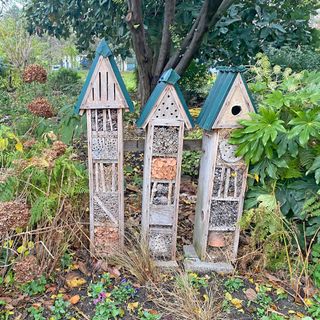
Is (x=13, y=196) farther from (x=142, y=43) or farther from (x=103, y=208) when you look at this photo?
(x=142, y=43)

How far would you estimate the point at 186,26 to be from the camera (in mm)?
5148

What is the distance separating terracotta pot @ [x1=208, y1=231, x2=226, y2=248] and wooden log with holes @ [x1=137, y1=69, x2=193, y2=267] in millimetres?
270

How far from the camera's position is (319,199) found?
2.41 m

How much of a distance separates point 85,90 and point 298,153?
1.48 metres

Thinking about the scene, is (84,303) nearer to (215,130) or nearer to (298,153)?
(215,130)

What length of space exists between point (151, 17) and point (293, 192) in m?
3.97

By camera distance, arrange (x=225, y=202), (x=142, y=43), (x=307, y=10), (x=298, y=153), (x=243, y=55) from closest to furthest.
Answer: (x=298, y=153), (x=225, y=202), (x=142, y=43), (x=307, y=10), (x=243, y=55)

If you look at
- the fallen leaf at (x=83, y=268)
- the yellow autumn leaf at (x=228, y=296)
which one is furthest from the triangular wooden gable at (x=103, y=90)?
the yellow autumn leaf at (x=228, y=296)

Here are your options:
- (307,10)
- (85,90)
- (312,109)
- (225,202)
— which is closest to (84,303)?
(225,202)

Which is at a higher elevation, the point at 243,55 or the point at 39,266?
the point at 243,55

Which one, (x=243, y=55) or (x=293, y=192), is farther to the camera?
(x=243, y=55)

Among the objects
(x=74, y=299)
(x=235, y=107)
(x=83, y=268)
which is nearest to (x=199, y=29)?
(x=235, y=107)

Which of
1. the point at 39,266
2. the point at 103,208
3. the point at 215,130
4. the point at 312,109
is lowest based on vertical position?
the point at 39,266

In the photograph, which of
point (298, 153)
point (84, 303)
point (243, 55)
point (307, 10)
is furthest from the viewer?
point (243, 55)
